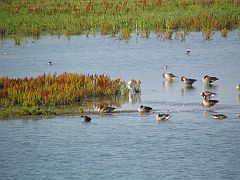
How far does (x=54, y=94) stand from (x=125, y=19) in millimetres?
21408

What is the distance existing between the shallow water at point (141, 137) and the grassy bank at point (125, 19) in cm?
1058

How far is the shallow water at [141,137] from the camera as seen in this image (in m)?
15.4

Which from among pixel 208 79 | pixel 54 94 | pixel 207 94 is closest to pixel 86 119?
pixel 54 94

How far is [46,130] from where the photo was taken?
19.0 m

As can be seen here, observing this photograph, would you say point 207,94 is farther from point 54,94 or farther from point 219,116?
point 54,94

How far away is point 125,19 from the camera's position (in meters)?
42.6

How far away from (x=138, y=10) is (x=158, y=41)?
9.89 m

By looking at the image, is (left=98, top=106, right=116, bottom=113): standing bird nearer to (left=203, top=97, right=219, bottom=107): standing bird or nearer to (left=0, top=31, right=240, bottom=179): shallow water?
(left=0, top=31, right=240, bottom=179): shallow water

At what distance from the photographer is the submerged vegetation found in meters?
21.1

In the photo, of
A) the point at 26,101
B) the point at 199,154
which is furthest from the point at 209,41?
the point at 199,154

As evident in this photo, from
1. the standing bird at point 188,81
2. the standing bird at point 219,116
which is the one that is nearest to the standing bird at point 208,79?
the standing bird at point 188,81

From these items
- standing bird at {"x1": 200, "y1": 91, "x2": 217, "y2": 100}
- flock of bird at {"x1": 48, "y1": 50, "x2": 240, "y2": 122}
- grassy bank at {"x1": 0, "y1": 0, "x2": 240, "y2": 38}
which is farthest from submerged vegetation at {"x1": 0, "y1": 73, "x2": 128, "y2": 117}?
grassy bank at {"x1": 0, "y1": 0, "x2": 240, "y2": 38}

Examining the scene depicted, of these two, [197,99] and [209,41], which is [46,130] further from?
[209,41]

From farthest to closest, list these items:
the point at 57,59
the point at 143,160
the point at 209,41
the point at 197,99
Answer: the point at 209,41 < the point at 57,59 < the point at 197,99 < the point at 143,160
